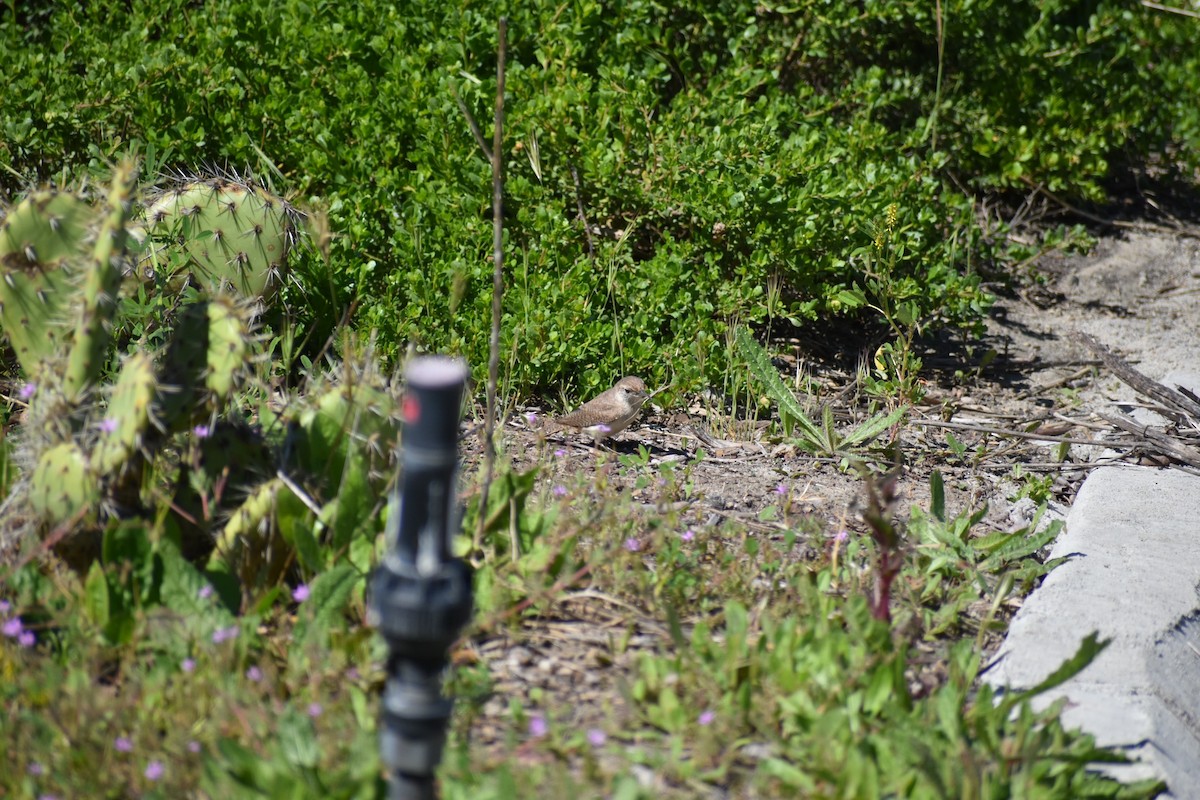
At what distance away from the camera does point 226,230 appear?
3.85 meters

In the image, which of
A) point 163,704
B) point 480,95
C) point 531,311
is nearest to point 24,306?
point 163,704

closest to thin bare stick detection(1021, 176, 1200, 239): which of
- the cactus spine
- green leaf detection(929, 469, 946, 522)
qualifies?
green leaf detection(929, 469, 946, 522)

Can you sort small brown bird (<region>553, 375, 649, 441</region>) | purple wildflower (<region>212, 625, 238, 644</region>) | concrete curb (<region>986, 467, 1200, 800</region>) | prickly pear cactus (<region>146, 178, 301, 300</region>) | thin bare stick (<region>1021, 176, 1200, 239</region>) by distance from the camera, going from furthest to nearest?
thin bare stick (<region>1021, 176, 1200, 239</region>) < prickly pear cactus (<region>146, 178, 301, 300</region>) < small brown bird (<region>553, 375, 649, 441</region>) < concrete curb (<region>986, 467, 1200, 800</region>) < purple wildflower (<region>212, 625, 238, 644</region>)

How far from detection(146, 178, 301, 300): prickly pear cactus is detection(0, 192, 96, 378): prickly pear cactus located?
960 mm

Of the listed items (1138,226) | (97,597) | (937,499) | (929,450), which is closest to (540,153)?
(929,450)

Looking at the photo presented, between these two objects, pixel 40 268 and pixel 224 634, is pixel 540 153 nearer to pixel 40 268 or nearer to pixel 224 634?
pixel 40 268

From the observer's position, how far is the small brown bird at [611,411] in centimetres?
373

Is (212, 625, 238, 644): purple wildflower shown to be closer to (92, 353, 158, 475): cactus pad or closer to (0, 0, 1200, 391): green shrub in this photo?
(92, 353, 158, 475): cactus pad

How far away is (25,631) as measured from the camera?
8.04ft

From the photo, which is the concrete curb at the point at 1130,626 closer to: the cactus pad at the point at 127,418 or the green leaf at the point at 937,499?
the green leaf at the point at 937,499

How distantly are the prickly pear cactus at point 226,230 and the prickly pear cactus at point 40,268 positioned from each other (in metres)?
0.96

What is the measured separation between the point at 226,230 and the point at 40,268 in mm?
1086

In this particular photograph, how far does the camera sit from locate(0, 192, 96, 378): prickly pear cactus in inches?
109

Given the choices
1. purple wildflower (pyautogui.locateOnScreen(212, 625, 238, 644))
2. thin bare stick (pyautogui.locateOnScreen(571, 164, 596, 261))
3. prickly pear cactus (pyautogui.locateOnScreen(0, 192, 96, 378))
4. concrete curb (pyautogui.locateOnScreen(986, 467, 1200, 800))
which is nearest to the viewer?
purple wildflower (pyautogui.locateOnScreen(212, 625, 238, 644))
